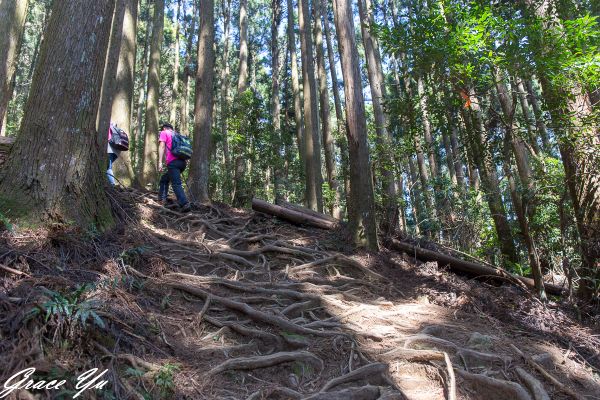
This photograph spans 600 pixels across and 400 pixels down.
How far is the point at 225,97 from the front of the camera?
71.0 ft

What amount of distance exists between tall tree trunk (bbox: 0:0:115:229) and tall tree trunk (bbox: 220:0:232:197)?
8463mm

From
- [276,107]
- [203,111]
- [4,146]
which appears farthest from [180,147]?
[276,107]

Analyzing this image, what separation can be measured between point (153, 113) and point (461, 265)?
1012cm

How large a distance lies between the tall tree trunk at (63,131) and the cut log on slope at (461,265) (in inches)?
183

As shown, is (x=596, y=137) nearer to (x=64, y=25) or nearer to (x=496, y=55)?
(x=496, y=55)

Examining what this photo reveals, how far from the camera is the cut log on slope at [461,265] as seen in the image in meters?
6.27

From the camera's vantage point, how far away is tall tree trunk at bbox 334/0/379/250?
22.1ft

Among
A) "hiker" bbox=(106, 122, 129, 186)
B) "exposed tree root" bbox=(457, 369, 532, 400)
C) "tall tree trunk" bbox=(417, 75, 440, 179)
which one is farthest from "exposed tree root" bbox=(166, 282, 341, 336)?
"hiker" bbox=(106, 122, 129, 186)

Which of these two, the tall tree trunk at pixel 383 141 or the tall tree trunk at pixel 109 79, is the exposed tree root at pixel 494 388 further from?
the tall tree trunk at pixel 109 79

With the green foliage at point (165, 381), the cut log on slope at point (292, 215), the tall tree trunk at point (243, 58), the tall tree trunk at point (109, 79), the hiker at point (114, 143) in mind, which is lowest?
the green foliage at point (165, 381)

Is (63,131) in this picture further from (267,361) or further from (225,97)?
(225,97)

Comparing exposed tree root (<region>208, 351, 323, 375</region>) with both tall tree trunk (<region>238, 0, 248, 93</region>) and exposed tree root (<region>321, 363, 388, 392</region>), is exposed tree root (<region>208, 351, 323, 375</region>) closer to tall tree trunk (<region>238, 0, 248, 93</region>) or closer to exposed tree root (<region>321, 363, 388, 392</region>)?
exposed tree root (<region>321, 363, 388, 392</region>)

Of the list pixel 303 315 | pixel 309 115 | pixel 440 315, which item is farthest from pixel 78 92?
pixel 309 115
